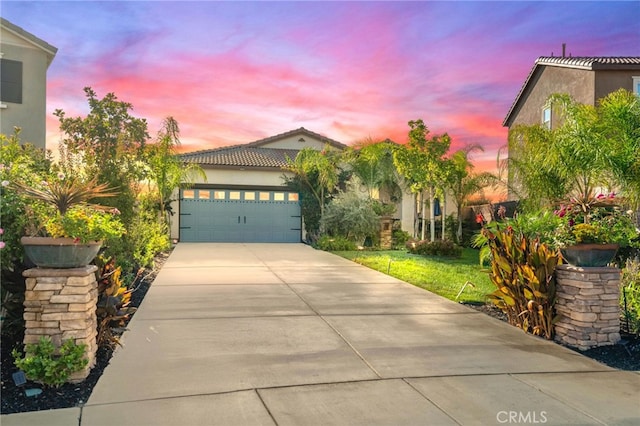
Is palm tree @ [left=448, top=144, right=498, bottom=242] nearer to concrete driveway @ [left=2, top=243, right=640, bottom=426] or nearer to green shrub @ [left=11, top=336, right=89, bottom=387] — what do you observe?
concrete driveway @ [left=2, top=243, right=640, bottom=426]

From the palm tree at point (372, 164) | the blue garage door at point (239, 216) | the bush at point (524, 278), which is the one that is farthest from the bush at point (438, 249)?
the bush at point (524, 278)

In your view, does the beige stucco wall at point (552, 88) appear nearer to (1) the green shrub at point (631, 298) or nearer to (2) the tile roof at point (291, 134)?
(2) the tile roof at point (291, 134)

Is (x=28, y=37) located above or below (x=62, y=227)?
above

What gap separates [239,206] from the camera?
20.0 meters

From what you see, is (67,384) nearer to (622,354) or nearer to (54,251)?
(54,251)

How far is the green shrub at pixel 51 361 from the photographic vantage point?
3.96 metres

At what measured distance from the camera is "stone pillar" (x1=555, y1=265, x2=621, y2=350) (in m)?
5.44

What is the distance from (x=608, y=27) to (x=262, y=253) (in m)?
11.1

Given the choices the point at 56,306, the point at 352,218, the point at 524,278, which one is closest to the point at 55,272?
the point at 56,306

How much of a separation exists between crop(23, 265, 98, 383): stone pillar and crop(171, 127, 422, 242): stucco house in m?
15.5

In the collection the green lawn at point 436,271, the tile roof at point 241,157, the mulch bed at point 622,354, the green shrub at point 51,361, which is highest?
the tile roof at point 241,157

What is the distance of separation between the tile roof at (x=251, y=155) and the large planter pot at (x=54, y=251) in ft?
52.0

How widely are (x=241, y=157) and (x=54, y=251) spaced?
59.7ft

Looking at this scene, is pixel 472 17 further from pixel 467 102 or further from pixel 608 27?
pixel 467 102
